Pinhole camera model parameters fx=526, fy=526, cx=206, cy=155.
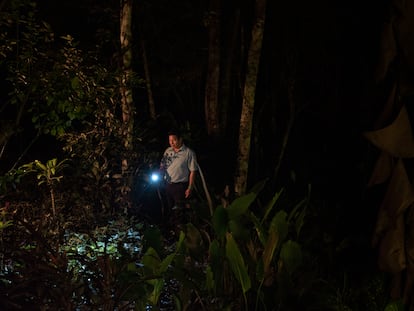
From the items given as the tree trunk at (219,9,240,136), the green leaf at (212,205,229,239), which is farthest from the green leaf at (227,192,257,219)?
the tree trunk at (219,9,240,136)

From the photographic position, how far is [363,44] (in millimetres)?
4383

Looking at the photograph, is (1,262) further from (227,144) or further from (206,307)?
(227,144)

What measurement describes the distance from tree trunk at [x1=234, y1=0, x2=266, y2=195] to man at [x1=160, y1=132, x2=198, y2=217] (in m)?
0.82

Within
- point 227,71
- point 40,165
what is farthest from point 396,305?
point 227,71

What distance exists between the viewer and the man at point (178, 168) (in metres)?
7.61

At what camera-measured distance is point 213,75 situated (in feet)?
40.0

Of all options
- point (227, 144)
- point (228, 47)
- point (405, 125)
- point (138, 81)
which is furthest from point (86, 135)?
point (228, 47)

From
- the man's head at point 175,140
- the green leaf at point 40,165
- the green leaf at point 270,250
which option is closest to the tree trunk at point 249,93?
the man's head at point 175,140

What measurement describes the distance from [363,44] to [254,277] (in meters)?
2.12

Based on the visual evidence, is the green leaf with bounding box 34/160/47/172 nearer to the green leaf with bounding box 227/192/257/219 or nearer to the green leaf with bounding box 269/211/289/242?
the green leaf with bounding box 227/192/257/219

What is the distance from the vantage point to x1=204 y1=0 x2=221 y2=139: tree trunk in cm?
1159

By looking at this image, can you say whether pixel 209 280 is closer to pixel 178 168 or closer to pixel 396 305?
pixel 396 305

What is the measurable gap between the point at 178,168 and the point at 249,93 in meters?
1.55

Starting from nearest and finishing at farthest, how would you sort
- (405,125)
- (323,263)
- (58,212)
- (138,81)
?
(405,125)
(323,263)
(58,212)
(138,81)
